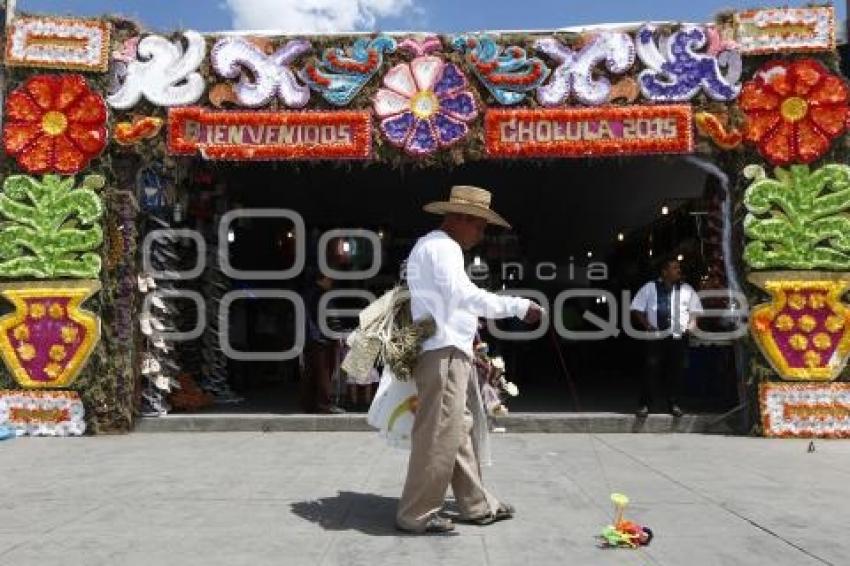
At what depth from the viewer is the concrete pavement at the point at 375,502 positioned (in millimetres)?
3850

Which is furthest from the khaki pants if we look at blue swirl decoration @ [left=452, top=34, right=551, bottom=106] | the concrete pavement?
blue swirl decoration @ [left=452, top=34, right=551, bottom=106]

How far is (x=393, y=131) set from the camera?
813cm

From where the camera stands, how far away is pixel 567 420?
827cm

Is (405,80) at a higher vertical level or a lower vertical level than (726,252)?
higher

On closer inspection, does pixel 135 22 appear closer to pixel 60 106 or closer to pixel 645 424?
pixel 60 106

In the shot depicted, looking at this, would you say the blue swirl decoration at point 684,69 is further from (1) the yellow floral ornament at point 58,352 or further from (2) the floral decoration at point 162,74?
(1) the yellow floral ornament at point 58,352

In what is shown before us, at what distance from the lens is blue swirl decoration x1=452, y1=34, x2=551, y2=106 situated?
8.07 m

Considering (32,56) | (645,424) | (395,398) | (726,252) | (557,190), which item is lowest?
(645,424)

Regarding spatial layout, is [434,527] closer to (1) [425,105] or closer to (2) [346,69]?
(1) [425,105]

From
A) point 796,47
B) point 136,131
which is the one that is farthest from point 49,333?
point 796,47

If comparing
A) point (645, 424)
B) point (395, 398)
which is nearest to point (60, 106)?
point (395, 398)

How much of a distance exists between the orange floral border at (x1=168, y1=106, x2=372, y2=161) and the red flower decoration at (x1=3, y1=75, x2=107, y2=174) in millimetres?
764

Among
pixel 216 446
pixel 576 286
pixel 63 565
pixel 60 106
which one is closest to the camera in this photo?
pixel 63 565

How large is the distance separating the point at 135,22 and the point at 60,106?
3.82ft
